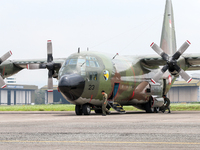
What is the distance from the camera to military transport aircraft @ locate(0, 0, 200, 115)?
71.2 feet

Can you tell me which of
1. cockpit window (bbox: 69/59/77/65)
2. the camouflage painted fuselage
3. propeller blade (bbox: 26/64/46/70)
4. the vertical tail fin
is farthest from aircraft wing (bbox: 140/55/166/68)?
propeller blade (bbox: 26/64/46/70)

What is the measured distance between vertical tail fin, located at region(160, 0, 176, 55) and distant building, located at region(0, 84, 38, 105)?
152m

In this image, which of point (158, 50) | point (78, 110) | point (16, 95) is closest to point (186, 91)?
point (16, 95)

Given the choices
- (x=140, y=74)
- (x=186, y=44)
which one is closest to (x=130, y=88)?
(x=140, y=74)

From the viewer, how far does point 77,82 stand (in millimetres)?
21219

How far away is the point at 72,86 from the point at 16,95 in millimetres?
169616

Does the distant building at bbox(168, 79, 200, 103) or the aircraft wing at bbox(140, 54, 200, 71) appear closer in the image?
the aircraft wing at bbox(140, 54, 200, 71)

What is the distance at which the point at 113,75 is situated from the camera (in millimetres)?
23938

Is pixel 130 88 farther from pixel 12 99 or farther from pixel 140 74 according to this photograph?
pixel 12 99

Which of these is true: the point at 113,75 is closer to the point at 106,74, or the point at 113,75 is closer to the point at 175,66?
the point at 106,74

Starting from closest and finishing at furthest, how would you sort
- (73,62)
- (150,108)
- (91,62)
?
(73,62) → (91,62) → (150,108)

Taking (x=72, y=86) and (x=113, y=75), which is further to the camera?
(x=113, y=75)

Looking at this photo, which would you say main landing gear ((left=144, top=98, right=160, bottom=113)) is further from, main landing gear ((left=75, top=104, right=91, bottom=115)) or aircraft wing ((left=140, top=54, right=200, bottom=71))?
main landing gear ((left=75, top=104, right=91, bottom=115))

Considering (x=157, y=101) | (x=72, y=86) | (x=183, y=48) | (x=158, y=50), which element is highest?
(x=183, y=48)
